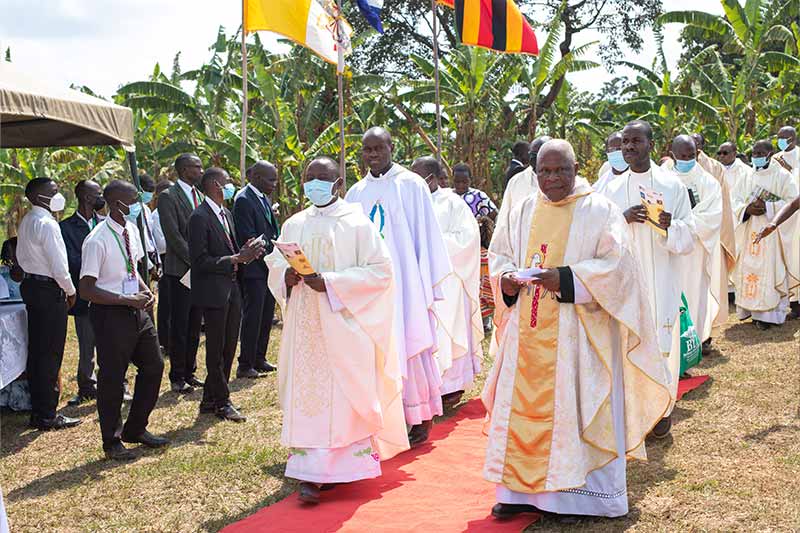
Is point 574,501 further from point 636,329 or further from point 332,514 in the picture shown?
→ point 332,514

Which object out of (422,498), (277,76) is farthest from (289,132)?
(422,498)

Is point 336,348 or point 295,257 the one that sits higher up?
point 295,257

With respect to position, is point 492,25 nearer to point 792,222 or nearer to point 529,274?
point 792,222

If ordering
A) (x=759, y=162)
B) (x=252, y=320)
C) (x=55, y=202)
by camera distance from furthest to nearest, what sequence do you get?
(x=759, y=162), (x=252, y=320), (x=55, y=202)

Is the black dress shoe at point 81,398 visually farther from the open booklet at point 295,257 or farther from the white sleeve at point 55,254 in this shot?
the open booklet at point 295,257

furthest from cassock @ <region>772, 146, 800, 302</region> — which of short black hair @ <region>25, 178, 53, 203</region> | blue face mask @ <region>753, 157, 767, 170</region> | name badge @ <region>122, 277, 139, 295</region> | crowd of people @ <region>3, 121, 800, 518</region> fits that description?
short black hair @ <region>25, 178, 53, 203</region>

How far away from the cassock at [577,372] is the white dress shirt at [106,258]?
319 centimetres

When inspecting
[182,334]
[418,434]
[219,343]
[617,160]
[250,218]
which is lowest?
[418,434]

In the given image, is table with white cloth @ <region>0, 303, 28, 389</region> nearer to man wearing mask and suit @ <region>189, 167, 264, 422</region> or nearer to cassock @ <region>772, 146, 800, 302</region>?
man wearing mask and suit @ <region>189, 167, 264, 422</region>

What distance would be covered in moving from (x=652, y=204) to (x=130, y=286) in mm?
4072

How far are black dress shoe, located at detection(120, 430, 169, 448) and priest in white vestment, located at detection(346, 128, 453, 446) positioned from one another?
2101 millimetres

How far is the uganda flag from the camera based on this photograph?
12914mm

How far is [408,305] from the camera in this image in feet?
23.6

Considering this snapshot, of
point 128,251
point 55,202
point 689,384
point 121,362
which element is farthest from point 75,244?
point 689,384
